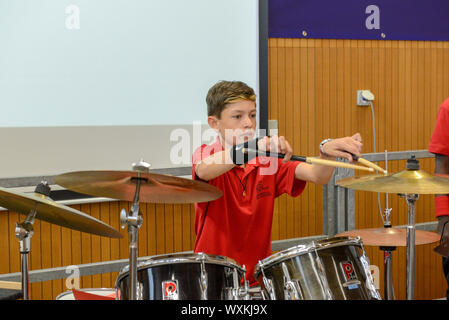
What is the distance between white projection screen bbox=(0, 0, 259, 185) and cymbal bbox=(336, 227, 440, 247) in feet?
3.97

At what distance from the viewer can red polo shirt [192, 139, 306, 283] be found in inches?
86.5

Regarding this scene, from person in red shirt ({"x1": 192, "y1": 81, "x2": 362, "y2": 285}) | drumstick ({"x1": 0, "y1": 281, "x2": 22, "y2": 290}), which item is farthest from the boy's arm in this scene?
drumstick ({"x1": 0, "y1": 281, "x2": 22, "y2": 290})

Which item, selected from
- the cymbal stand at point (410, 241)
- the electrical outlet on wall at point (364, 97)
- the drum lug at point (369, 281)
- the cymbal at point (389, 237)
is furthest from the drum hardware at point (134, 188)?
the electrical outlet on wall at point (364, 97)

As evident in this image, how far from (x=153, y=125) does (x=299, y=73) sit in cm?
107

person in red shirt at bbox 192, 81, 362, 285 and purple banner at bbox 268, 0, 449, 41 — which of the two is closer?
person in red shirt at bbox 192, 81, 362, 285

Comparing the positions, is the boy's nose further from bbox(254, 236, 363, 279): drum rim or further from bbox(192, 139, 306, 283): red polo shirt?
bbox(254, 236, 363, 279): drum rim

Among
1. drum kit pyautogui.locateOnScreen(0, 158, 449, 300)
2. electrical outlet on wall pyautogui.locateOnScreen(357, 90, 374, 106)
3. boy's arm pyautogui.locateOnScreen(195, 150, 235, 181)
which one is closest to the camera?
drum kit pyautogui.locateOnScreen(0, 158, 449, 300)

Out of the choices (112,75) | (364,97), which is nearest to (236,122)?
(112,75)

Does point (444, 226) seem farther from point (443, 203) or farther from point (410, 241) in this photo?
point (410, 241)

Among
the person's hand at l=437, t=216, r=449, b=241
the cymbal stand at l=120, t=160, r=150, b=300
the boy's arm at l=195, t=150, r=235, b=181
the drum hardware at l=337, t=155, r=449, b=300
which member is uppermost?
the boy's arm at l=195, t=150, r=235, b=181

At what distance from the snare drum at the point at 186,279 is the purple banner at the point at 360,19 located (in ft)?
7.20

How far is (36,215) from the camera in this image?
193cm
